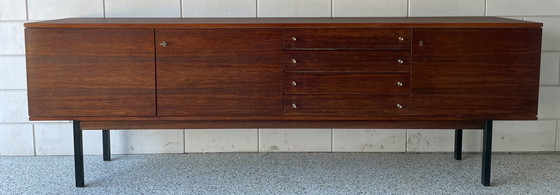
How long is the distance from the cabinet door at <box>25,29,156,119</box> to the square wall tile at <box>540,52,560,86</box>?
192 centimetres

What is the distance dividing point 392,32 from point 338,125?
1.48 ft

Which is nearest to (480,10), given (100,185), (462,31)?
(462,31)

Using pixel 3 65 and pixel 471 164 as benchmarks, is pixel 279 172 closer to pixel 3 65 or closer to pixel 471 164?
pixel 471 164

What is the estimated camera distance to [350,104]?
2908mm

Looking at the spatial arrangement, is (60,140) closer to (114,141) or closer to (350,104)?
(114,141)

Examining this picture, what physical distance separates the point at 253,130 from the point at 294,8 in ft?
2.10

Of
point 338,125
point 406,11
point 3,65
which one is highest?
point 406,11

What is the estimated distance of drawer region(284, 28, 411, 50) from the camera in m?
2.86

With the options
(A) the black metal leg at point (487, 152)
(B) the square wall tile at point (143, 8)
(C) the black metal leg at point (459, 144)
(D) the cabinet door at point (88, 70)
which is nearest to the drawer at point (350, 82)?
(A) the black metal leg at point (487, 152)

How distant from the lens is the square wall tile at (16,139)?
3.59 metres

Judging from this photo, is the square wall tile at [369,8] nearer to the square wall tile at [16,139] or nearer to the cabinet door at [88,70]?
the cabinet door at [88,70]

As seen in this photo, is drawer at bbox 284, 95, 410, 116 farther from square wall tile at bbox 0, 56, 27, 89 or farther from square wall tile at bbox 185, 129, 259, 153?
square wall tile at bbox 0, 56, 27, 89

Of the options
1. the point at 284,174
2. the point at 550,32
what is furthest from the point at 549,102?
the point at 284,174

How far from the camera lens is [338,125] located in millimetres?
3002
